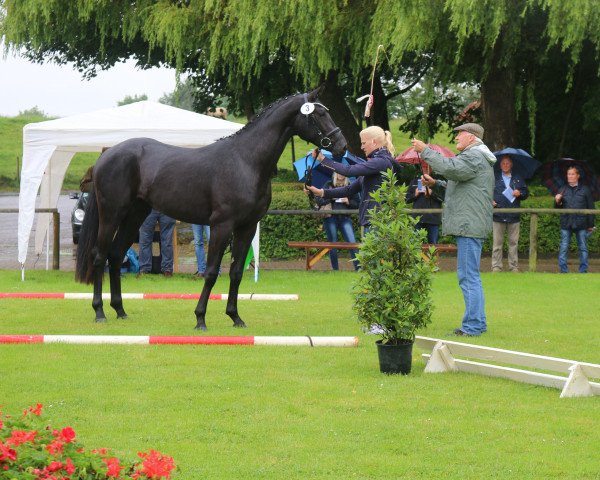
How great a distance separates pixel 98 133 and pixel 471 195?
24.9 feet

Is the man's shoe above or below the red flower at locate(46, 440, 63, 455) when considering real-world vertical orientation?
below

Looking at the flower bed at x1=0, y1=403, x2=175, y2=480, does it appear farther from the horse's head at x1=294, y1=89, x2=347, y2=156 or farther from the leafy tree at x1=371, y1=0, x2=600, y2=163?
the leafy tree at x1=371, y1=0, x2=600, y2=163

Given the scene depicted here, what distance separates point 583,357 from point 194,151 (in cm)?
471

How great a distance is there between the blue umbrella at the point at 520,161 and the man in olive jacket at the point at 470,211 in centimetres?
747

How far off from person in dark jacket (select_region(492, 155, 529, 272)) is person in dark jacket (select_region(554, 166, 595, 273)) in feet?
2.40

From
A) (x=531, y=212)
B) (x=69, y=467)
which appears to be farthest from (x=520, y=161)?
(x=69, y=467)

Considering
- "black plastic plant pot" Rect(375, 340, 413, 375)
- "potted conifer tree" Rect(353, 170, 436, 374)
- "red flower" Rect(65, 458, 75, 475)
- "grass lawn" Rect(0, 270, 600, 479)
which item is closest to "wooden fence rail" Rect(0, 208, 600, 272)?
"grass lawn" Rect(0, 270, 600, 479)

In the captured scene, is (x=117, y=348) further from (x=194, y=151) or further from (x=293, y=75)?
(x=293, y=75)

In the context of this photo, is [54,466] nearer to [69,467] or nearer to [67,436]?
[69,467]

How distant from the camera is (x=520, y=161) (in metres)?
18.6

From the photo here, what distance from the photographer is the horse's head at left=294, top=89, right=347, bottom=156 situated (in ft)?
34.1

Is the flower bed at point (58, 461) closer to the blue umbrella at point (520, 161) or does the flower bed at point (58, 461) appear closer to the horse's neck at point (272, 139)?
the horse's neck at point (272, 139)

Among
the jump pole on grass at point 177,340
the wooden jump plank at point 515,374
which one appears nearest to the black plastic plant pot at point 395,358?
the wooden jump plank at point 515,374

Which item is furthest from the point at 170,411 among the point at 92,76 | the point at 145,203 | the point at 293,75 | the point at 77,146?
the point at 92,76
